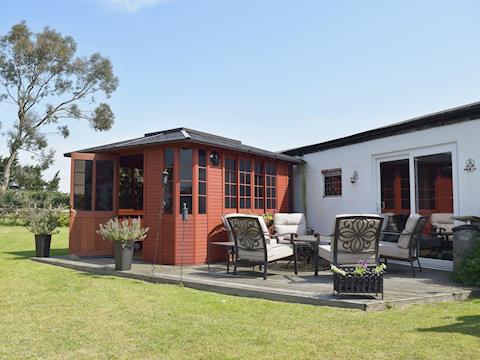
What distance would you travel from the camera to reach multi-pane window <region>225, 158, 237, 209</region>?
9273 millimetres

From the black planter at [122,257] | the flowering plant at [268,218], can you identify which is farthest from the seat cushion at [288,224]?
the black planter at [122,257]

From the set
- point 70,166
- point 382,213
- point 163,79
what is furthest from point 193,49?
point 382,213

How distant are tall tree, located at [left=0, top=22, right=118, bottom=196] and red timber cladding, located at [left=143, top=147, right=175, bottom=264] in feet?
79.8

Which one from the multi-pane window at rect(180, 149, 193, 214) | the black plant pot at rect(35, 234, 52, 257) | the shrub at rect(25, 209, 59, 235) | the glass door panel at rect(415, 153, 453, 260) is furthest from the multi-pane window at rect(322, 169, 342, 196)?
the black plant pot at rect(35, 234, 52, 257)

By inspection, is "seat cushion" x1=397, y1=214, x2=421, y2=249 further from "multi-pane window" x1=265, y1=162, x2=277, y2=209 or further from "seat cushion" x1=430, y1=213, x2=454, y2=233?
"multi-pane window" x1=265, y1=162, x2=277, y2=209

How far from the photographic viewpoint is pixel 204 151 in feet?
28.6

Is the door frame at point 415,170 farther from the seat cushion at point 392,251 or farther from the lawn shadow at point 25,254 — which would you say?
the lawn shadow at point 25,254

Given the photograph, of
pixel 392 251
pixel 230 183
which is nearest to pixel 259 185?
pixel 230 183

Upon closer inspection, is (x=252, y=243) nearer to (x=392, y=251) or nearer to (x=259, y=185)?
(x=392, y=251)

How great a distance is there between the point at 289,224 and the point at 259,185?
126 centimetres

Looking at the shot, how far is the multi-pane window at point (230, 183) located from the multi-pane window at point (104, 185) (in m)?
2.80

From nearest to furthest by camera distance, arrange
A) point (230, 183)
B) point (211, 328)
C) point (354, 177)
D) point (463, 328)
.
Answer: point (463, 328) < point (211, 328) < point (230, 183) < point (354, 177)

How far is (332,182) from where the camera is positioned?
36.1ft

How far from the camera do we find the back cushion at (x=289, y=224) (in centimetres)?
960
